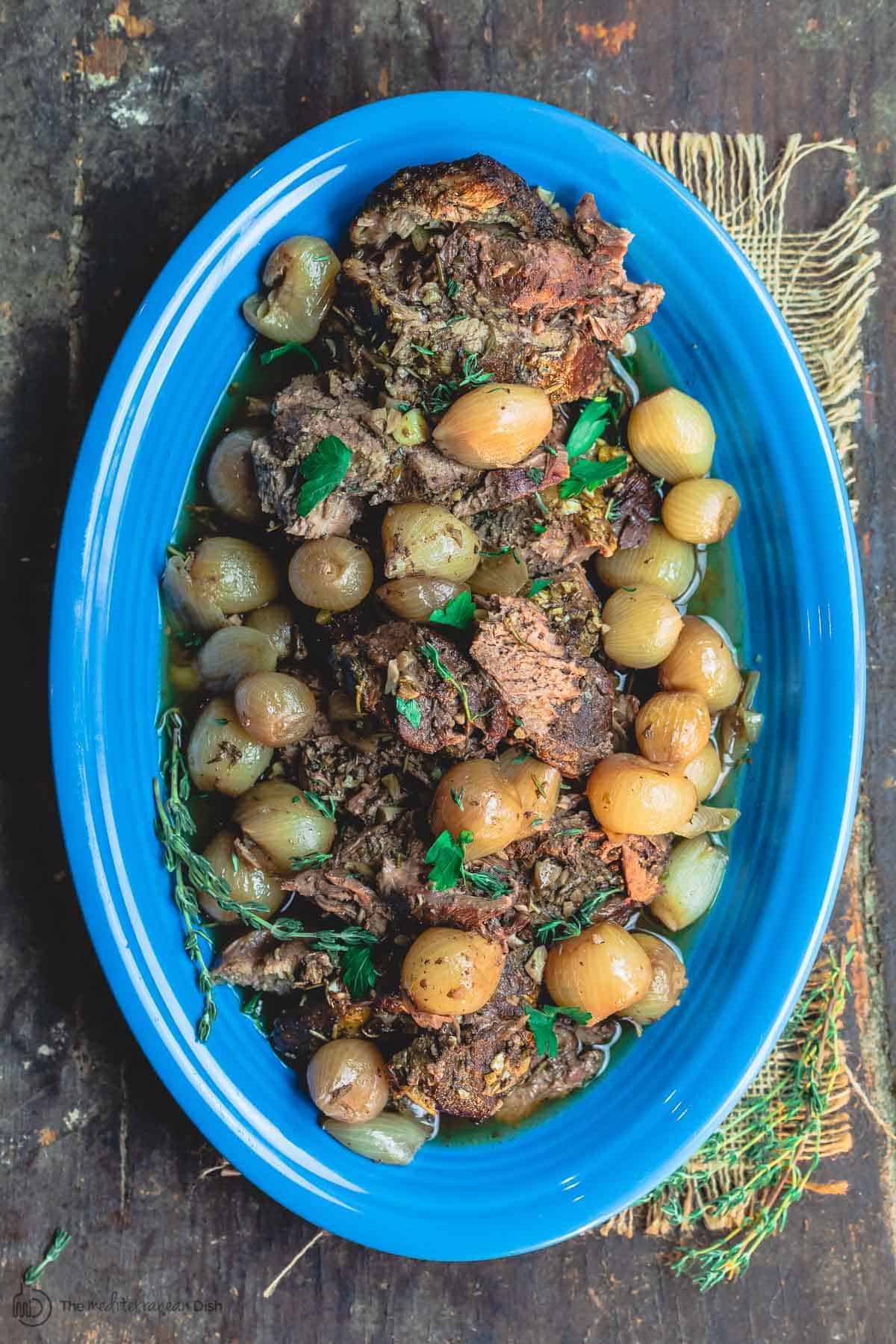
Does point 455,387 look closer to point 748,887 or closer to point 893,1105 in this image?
point 748,887

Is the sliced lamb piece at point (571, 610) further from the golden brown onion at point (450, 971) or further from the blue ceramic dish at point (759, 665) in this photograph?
the golden brown onion at point (450, 971)

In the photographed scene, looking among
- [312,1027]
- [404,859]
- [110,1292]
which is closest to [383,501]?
[404,859]

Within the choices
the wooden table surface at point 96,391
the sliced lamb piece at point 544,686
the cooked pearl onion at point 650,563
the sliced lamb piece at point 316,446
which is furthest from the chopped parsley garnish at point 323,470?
the wooden table surface at point 96,391

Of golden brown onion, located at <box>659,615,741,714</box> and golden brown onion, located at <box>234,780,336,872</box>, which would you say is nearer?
golden brown onion, located at <box>234,780,336,872</box>

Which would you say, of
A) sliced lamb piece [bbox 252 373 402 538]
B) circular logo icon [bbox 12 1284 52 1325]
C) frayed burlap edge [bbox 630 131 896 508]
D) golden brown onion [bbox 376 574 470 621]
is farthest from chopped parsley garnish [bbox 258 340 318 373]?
circular logo icon [bbox 12 1284 52 1325]

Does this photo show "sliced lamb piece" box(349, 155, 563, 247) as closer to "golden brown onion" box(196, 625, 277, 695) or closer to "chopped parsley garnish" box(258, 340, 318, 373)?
"chopped parsley garnish" box(258, 340, 318, 373)

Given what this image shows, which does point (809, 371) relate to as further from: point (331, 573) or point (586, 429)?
point (331, 573)
